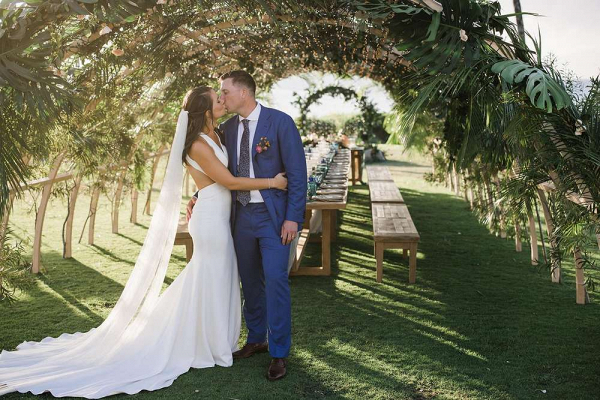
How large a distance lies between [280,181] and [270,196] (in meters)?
0.12

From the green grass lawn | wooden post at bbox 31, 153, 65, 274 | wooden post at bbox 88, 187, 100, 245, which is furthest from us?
wooden post at bbox 88, 187, 100, 245

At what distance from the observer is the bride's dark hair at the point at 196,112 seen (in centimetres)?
430

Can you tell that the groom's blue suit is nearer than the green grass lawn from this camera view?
No

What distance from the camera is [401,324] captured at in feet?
17.7

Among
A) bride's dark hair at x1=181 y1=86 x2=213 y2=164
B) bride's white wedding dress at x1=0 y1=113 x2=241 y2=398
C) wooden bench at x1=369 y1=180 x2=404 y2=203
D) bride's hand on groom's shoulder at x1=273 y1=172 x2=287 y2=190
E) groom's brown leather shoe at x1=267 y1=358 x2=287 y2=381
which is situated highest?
bride's dark hair at x1=181 y1=86 x2=213 y2=164

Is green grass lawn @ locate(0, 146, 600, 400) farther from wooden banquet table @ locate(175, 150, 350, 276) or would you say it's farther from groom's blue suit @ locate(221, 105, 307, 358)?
groom's blue suit @ locate(221, 105, 307, 358)

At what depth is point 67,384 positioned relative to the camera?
3965 mm

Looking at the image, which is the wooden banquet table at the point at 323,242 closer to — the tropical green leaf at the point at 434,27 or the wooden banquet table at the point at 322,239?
the wooden banquet table at the point at 322,239

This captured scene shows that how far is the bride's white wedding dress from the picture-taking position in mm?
4242

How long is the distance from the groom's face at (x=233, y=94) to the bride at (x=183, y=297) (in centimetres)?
13

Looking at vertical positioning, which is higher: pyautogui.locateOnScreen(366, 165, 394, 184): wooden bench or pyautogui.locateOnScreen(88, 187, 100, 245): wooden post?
pyautogui.locateOnScreen(366, 165, 394, 184): wooden bench

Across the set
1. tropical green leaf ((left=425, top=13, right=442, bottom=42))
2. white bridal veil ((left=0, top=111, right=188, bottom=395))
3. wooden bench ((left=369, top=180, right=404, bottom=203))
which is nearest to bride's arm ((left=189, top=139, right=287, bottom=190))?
white bridal veil ((left=0, top=111, right=188, bottom=395))

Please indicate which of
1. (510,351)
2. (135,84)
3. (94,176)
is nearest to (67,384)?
(510,351)

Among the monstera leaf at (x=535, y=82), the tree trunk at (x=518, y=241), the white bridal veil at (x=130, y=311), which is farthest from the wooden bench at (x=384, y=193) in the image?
the monstera leaf at (x=535, y=82)
